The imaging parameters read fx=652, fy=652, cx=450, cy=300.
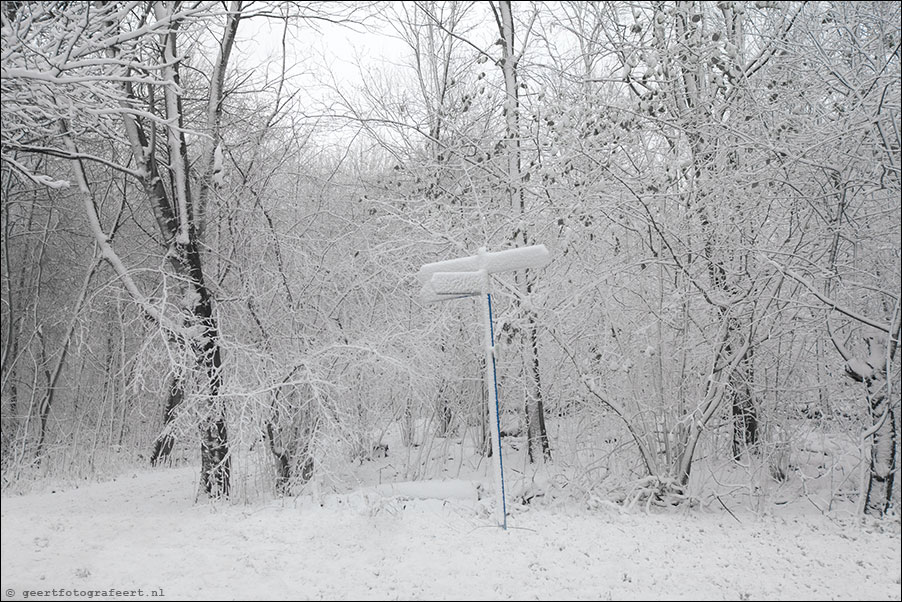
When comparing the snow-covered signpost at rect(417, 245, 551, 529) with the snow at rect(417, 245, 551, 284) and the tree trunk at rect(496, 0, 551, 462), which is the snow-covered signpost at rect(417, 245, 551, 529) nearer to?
the snow at rect(417, 245, 551, 284)

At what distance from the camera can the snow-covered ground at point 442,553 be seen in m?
3.80

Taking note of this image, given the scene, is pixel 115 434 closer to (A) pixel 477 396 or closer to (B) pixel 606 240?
(A) pixel 477 396

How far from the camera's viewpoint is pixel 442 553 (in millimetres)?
4254

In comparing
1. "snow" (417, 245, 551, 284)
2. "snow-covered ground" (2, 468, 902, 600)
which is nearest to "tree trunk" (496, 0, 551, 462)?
"snow" (417, 245, 551, 284)

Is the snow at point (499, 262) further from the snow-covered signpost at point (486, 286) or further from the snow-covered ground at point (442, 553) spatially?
the snow-covered ground at point (442, 553)

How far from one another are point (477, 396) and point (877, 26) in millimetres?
5550

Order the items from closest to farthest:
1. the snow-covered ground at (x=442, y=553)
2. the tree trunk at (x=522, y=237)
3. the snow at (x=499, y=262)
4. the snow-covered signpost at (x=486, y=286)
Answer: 1. the snow-covered ground at (x=442, y=553)
2. the snow at (x=499, y=262)
3. the snow-covered signpost at (x=486, y=286)
4. the tree trunk at (x=522, y=237)

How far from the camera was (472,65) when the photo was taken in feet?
32.6


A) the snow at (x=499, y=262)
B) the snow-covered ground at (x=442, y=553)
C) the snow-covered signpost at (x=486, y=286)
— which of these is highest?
the snow at (x=499, y=262)

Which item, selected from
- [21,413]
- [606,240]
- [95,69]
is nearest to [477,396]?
[606,240]

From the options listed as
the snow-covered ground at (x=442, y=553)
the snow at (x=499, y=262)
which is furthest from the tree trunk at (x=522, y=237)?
the snow-covered ground at (x=442, y=553)

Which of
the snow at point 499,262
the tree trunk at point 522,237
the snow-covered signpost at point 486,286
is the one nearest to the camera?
the snow at point 499,262

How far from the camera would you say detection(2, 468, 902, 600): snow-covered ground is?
380 cm

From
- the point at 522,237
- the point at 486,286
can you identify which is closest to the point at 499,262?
the point at 486,286
